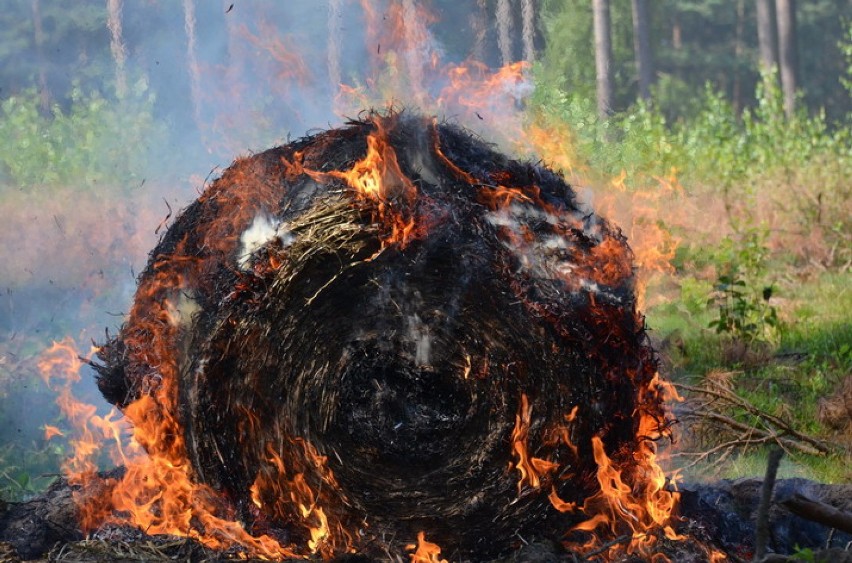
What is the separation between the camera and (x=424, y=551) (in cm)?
502

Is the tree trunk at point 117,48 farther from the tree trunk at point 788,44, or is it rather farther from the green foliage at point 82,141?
the tree trunk at point 788,44

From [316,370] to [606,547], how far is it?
1.60 metres

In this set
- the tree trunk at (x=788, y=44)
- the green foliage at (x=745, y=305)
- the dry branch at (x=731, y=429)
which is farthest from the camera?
the tree trunk at (x=788, y=44)

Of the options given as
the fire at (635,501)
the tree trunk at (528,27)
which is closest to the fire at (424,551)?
the fire at (635,501)

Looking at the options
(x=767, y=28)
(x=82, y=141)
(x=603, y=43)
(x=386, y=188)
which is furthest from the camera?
(x=767, y=28)

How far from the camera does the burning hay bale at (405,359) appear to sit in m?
4.86

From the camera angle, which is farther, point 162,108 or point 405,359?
point 162,108

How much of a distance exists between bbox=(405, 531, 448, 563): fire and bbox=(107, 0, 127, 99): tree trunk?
10.5 metres

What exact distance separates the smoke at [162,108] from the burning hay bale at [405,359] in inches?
204

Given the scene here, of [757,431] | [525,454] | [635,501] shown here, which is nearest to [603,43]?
[757,431]

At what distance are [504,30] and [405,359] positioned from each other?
867 centimetres

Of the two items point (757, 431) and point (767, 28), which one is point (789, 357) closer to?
point (757, 431)

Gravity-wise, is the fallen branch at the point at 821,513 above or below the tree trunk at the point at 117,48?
below

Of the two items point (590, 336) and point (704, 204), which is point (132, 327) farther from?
point (704, 204)
